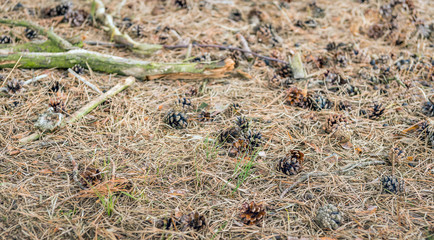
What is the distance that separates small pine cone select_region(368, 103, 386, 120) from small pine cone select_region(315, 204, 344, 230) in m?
1.14

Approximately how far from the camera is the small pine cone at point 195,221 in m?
1.75

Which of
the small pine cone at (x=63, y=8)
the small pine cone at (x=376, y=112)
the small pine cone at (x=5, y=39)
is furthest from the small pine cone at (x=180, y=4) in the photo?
the small pine cone at (x=376, y=112)

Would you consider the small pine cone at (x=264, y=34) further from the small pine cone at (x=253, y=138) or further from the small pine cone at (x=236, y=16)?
the small pine cone at (x=253, y=138)

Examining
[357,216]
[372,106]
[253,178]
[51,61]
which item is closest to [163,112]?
[253,178]

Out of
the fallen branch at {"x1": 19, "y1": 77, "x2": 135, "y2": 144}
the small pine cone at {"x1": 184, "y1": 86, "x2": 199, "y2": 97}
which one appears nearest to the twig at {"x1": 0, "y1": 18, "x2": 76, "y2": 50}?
the fallen branch at {"x1": 19, "y1": 77, "x2": 135, "y2": 144}

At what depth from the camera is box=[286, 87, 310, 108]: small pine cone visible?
2.72 m

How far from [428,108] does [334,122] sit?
89cm

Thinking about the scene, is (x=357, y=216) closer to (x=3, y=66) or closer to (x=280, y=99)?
(x=280, y=99)

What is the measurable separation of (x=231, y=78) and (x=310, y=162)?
1204 millimetres

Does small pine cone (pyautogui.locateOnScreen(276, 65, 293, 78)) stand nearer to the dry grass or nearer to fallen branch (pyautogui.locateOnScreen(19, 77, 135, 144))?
the dry grass

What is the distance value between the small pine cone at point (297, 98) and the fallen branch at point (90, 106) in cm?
139

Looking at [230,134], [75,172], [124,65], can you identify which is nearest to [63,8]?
[124,65]

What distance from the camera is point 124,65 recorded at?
9.52 ft

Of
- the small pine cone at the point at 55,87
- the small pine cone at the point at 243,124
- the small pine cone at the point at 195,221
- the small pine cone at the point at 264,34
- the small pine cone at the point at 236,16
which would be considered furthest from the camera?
the small pine cone at the point at 236,16
